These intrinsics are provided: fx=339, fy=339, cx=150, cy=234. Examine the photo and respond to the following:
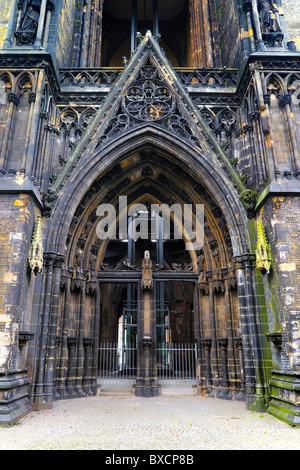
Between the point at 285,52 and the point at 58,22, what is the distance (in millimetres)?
7278

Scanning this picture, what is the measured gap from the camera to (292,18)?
11.8 metres

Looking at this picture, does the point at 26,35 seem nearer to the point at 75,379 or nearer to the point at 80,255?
the point at 80,255

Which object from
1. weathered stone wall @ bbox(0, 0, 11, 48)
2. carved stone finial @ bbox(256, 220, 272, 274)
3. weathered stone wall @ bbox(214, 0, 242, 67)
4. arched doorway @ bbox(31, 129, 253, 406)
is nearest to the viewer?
carved stone finial @ bbox(256, 220, 272, 274)

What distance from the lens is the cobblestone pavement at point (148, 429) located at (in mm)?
5180

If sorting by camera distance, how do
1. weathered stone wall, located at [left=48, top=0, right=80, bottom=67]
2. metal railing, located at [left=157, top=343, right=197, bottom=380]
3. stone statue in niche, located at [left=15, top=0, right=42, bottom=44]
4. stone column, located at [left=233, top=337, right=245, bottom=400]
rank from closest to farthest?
stone column, located at [left=233, top=337, right=245, bottom=400] < stone statue in niche, located at [left=15, top=0, right=42, bottom=44] < weathered stone wall, located at [left=48, top=0, right=80, bottom=67] < metal railing, located at [left=157, top=343, right=197, bottom=380]

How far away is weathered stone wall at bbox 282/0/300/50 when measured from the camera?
11500 mm

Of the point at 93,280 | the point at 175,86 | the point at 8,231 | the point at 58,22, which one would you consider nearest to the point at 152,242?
the point at 93,280

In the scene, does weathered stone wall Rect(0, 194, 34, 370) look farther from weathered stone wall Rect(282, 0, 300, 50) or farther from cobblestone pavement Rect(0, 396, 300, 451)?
weathered stone wall Rect(282, 0, 300, 50)

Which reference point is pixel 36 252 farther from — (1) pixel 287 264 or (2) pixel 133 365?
(1) pixel 287 264

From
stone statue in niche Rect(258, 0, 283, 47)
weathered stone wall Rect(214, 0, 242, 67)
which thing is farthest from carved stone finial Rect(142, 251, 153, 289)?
stone statue in niche Rect(258, 0, 283, 47)

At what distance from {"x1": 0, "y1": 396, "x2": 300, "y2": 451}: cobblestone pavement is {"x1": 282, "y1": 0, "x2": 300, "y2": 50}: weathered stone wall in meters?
11.4

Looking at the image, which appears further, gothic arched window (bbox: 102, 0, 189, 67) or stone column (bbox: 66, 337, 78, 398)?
gothic arched window (bbox: 102, 0, 189, 67)

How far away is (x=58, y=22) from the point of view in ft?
36.5

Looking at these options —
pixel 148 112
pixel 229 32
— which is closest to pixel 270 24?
pixel 229 32
